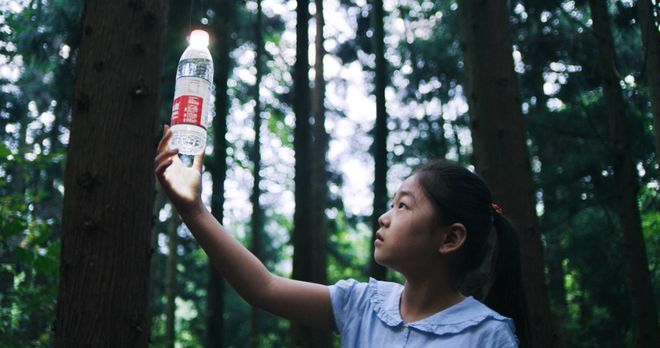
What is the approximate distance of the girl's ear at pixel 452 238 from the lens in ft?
7.39

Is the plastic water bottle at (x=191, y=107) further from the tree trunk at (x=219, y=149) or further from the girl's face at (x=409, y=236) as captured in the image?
the tree trunk at (x=219, y=149)

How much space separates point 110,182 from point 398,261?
1559mm

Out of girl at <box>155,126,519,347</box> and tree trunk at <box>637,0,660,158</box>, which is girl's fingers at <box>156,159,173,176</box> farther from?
tree trunk at <box>637,0,660,158</box>

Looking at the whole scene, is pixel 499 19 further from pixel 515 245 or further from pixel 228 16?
pixel 228 16

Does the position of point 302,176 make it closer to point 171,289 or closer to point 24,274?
point 171,289

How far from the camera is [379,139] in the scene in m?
12.0

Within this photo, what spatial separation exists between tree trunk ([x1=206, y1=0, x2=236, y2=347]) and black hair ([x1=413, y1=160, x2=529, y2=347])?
9.81 meters

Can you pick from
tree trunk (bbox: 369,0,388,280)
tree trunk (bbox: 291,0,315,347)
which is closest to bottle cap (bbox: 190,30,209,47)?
tree trunk (bbox: 369,0,388,280)

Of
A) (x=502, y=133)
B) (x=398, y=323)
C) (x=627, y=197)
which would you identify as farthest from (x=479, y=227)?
(x=627, y=197)

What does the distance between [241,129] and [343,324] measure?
60.5 ft

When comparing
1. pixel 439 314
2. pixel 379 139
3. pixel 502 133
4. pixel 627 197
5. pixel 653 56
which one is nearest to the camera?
pixel 439 314

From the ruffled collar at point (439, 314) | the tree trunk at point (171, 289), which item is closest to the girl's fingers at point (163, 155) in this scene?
the ruffled collar at point (439, 314)

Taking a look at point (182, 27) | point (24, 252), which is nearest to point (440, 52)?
point (182, 27)

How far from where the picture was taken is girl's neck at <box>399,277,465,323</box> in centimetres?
220
